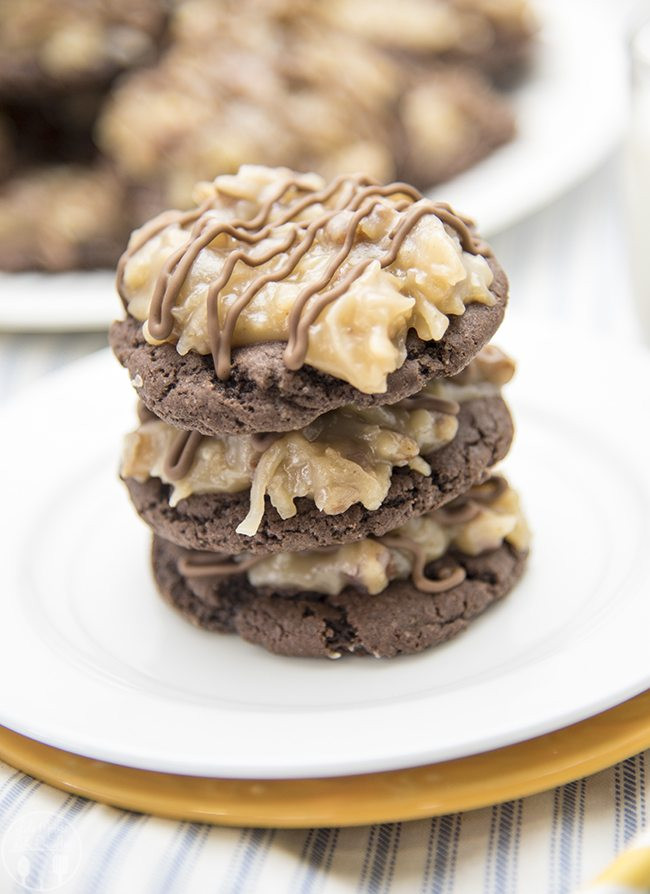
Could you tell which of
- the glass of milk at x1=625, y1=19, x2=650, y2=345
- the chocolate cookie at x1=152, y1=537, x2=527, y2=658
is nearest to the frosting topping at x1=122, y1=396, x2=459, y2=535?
the chocolate cookie at x1=152, y1=537, x2=527, y2=658

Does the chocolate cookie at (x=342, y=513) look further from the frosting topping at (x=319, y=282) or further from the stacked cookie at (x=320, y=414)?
the frosting topping at (x=319, y=282)

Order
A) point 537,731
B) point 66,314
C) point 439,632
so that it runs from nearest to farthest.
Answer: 1. point 537,731
2. point 439,632
3. point 66,314

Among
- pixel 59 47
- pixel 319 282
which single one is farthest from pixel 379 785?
pixel 59 47

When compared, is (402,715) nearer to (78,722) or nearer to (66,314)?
(78,722)

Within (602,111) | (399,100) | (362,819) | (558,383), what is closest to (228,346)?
(362,819)

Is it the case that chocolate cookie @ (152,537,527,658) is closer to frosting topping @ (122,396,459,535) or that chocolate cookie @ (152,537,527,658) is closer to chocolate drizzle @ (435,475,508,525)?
chocolate drizzle @ (435,475,508,525)

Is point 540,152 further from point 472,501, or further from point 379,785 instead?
point 379,785

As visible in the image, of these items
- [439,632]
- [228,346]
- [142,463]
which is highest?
[228,346]
